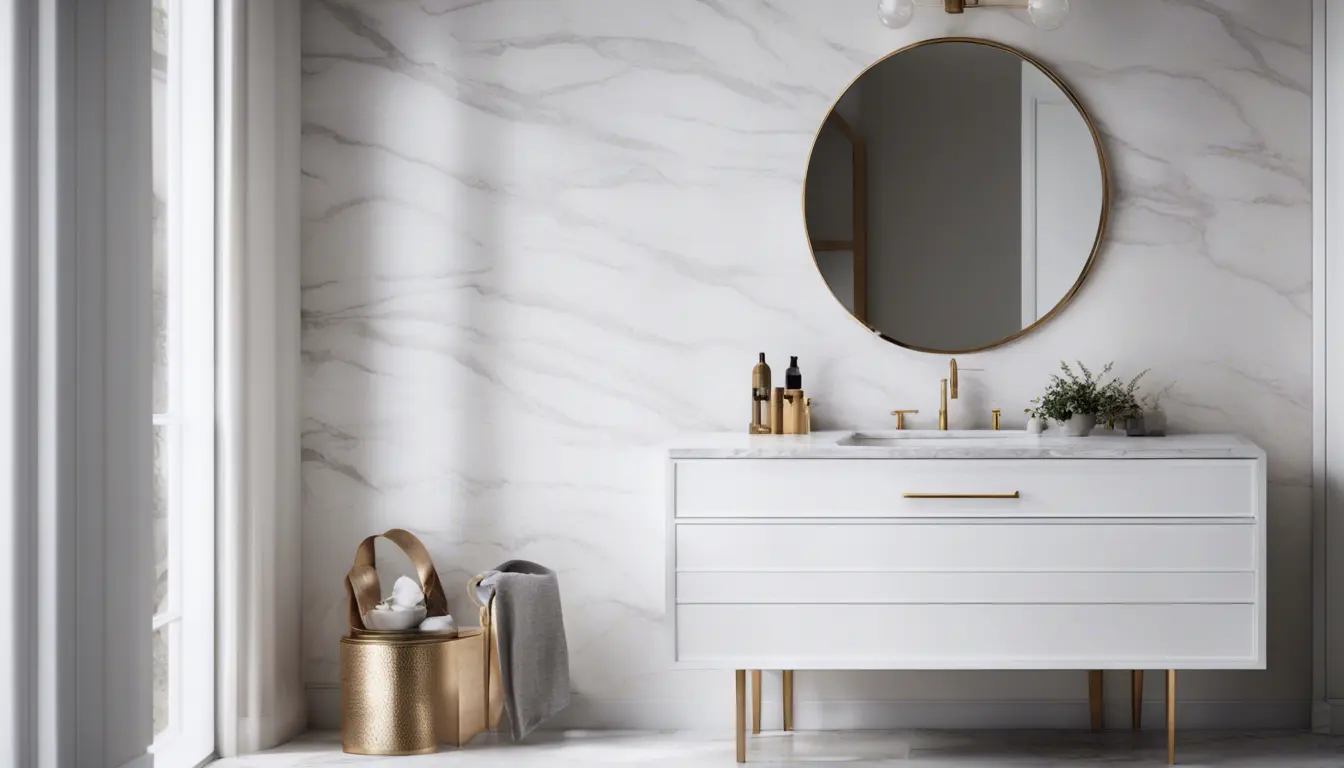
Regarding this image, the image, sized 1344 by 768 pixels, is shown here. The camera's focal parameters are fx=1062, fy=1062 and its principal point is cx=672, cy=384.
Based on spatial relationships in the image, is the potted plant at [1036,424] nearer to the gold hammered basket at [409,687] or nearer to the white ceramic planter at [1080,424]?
the white ceramic planter at [1080,424]

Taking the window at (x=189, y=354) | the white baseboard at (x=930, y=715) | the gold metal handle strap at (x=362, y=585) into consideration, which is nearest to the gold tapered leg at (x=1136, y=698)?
the white baseboard at (x=930, y=715)

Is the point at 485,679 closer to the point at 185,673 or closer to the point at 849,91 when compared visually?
the point at 185,673

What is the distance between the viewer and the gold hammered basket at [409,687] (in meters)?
2.61

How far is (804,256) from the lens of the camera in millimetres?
2900

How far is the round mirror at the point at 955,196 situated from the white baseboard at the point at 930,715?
978 mm

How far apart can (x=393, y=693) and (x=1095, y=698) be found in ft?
5.94

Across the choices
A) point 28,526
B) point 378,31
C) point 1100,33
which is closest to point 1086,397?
point 1100,33

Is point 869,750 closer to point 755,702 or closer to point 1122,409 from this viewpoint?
point 755,702

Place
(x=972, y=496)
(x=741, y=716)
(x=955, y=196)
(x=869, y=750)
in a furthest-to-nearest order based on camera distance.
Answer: (x=955, y=196)
(x=869, y=750)
(x=741, y=716)
(x=972, y=496)

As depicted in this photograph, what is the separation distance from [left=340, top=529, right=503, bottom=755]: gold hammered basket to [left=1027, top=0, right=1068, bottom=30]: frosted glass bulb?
200 centimetres

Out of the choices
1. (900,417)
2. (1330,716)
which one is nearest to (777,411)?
(900,417)

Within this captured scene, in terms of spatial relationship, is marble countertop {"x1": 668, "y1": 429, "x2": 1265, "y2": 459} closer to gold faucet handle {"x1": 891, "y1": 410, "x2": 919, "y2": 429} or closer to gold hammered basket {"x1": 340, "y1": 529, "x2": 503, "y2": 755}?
gold faucet handle {"x1": 891, "y1": 410, "x2": 919, "y2": 429}

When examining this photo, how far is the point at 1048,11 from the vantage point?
257 centimetres

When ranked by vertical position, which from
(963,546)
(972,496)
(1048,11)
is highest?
(1048,11)
